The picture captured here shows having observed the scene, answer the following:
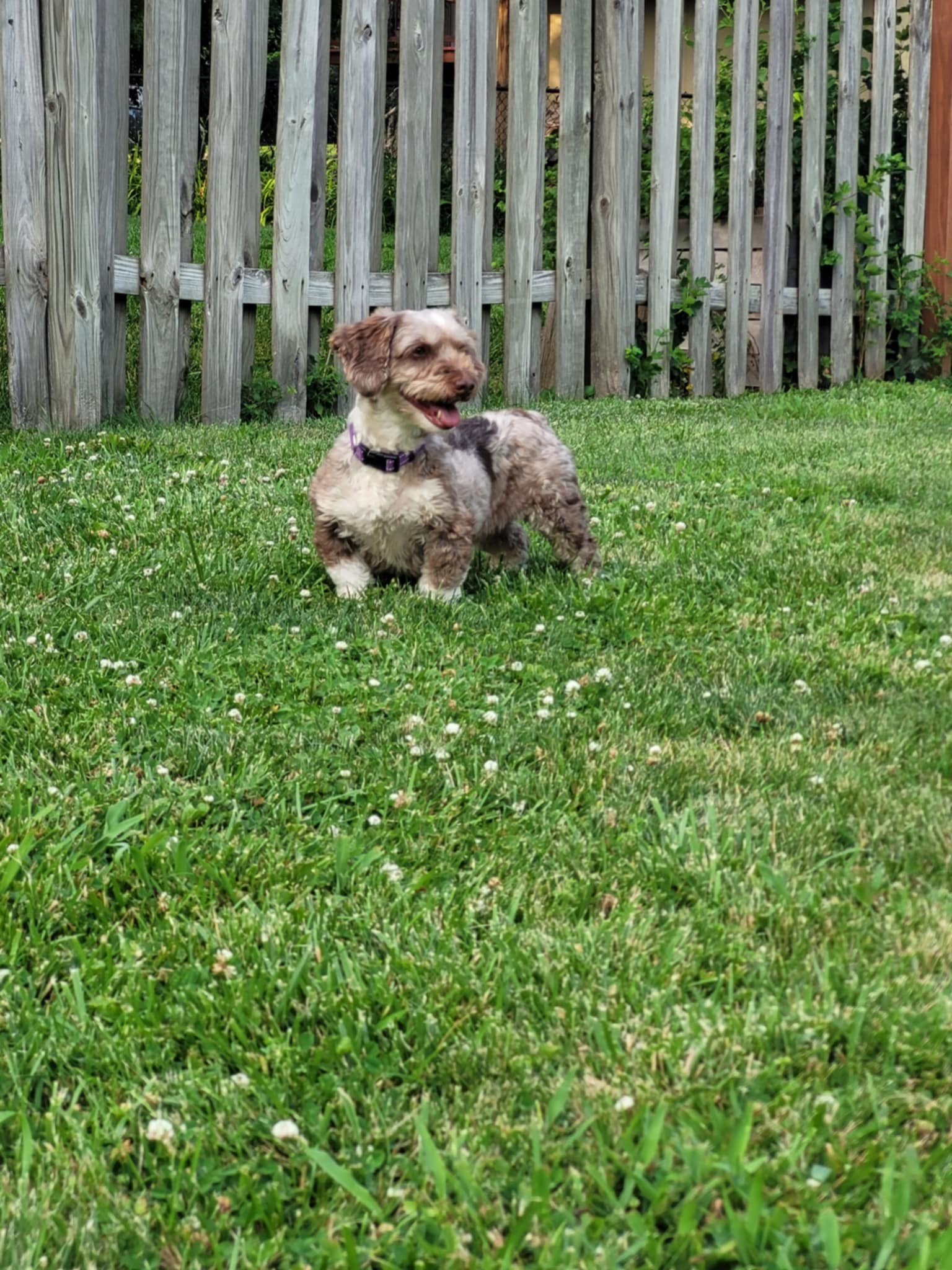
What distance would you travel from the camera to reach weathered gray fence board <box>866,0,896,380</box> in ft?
33.4

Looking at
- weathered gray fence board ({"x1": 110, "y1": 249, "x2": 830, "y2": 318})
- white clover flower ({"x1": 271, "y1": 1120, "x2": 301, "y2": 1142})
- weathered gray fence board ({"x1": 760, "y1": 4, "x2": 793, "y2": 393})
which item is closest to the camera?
white clover flower ({"x1": 271, "y1": 1120, "x2": 301, "y2": 1142})

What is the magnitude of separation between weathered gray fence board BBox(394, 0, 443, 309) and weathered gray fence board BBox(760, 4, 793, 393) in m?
2.89

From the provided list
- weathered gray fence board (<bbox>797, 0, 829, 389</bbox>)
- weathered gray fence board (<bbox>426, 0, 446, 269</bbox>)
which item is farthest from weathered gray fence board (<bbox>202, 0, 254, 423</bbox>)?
weathered gray fence board (<bbox>797, 0, 829, 389</bbox>)

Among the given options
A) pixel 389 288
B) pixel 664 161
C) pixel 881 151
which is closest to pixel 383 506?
pixel 389 288

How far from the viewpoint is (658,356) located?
9.40 metres

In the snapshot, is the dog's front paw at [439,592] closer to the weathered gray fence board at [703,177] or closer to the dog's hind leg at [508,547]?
the dog's hind leg at [508,547]

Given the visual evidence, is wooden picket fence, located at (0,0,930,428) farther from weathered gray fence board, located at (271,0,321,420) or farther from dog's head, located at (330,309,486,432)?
dog's head, located at (330,309,486,432)

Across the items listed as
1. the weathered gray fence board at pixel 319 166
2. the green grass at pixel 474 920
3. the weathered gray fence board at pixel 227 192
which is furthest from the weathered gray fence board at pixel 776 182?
the green grass at pixel 474 920

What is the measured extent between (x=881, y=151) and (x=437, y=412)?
23.5ft

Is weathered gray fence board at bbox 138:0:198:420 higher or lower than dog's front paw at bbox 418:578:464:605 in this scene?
higher

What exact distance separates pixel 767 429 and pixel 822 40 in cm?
356

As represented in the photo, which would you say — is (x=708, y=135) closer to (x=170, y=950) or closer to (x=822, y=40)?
(x=822, y=40)

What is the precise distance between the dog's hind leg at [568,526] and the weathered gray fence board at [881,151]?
242 inches

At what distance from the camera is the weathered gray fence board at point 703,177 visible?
30.0 feet
